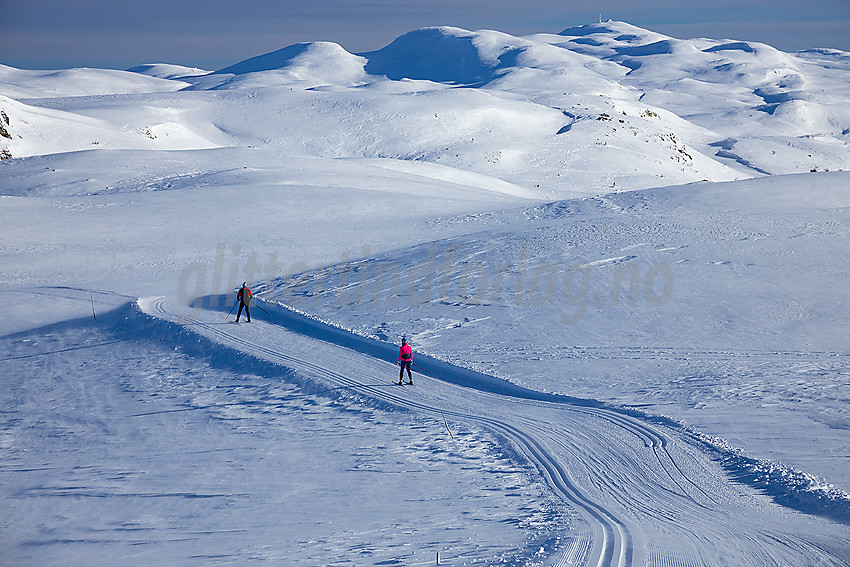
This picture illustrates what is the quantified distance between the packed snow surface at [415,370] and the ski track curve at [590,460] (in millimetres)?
63

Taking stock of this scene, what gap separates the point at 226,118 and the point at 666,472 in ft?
221

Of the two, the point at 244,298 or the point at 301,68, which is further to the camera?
the point at 301,68

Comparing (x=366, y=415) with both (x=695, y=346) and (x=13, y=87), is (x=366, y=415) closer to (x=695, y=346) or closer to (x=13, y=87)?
(x=695, y=346)

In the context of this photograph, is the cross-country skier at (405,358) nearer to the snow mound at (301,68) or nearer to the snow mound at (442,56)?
the snow mound at (301,68)

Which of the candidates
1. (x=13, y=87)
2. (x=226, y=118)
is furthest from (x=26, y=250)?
(x=13, y=87)

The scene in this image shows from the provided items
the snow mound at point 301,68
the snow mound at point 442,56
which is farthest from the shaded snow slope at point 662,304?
the snow mound at point 442,56

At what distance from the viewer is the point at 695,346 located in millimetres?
16109

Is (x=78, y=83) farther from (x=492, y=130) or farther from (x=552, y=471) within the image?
(x=552, y=471)

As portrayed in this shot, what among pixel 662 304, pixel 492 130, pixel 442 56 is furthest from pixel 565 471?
pixel 442 56

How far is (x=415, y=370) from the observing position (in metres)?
16.7

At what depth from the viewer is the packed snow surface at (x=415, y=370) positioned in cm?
983

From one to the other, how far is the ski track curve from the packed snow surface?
2.5 inches

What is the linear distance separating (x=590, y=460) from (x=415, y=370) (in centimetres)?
596

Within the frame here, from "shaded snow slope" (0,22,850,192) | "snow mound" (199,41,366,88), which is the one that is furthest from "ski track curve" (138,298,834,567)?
"snow mound" (199,41,366,88)
